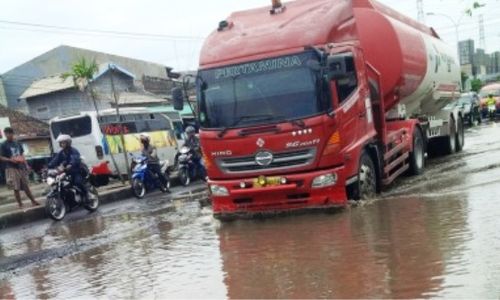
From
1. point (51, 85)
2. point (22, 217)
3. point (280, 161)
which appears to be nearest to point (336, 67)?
point (280, 161)

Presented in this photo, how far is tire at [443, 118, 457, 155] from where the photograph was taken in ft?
52.2

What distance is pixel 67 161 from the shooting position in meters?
12.2

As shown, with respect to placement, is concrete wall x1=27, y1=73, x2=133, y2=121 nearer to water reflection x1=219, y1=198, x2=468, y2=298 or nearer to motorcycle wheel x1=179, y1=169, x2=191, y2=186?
motorcycle wheel x1=179, y1=169, x2=191, y2=186

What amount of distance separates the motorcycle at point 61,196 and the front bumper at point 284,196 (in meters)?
4.68

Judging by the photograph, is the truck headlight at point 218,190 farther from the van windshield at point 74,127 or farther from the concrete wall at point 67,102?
the concrete wall at point 67,102

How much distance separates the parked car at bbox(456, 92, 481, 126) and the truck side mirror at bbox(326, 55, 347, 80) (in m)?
23.3

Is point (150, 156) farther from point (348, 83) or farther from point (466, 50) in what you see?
point (466, 50)

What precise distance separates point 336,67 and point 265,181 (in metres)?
1.81

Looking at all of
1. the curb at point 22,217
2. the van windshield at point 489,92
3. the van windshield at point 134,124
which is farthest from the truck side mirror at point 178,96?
the van windshield at point 489,92

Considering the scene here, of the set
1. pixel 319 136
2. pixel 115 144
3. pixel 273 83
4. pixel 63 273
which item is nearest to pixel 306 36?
pixel 273 83

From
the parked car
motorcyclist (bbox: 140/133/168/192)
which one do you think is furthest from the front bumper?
the parked car

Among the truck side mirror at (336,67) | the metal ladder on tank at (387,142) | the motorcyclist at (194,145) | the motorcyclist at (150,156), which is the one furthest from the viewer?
the motorcyclist at (194,145)

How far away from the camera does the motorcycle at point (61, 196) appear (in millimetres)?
11992

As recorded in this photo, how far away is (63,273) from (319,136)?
11.8 ft
